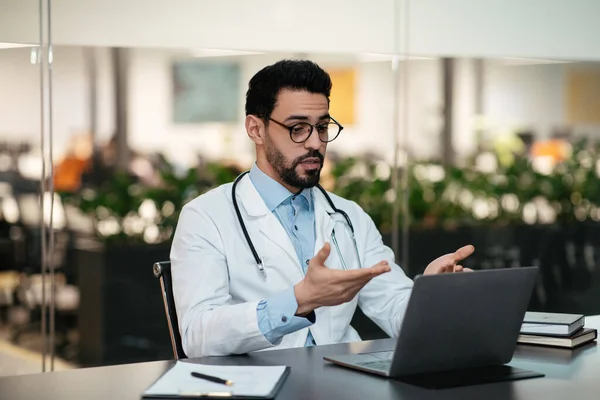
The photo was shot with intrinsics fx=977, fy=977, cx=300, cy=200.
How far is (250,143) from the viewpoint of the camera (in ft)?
15.9

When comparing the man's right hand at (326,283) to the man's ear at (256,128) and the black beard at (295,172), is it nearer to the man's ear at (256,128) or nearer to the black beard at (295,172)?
the black beard at (295,172)

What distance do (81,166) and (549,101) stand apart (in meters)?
2.74

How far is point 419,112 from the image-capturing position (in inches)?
208

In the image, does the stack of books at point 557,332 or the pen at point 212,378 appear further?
the stack of books at point 557,332

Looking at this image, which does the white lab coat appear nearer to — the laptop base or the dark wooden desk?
the dark wooden desk

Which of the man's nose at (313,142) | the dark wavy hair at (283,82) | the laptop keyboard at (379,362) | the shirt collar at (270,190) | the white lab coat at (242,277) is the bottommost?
the laptop keyboard at (379,362)

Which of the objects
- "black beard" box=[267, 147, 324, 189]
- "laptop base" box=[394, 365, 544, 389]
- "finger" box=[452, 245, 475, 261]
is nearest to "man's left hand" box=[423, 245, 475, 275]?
"finger" box=[452, 245, 475, 261]

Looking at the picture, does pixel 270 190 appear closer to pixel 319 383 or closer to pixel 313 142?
pixel 313 142

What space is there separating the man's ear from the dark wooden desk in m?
0.80

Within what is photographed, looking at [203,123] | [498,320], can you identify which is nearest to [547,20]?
[203,123]

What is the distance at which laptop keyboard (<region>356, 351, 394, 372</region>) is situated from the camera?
202 centimetres

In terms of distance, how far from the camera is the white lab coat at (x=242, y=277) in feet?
7.61

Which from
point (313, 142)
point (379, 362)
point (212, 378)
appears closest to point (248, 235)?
point (313, 142)

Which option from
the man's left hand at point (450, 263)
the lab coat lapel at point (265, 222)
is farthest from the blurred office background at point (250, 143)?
the man's left hand at point (450, 263)
